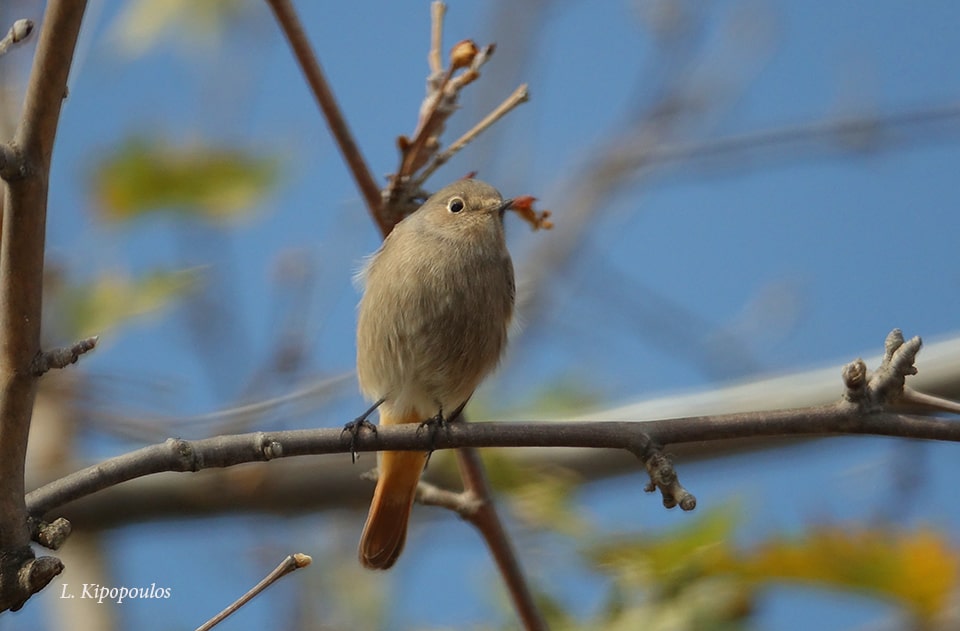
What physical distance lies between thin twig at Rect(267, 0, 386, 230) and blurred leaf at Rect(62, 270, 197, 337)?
615 millimetres

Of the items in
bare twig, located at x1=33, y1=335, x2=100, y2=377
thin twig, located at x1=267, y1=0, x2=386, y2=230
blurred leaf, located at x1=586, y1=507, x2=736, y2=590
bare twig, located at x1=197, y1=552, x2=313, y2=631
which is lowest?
bare twig, located at x1=197, y1=552, x2=313, y2=631

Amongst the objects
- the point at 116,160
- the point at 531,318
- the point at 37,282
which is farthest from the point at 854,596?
the point at 531,318

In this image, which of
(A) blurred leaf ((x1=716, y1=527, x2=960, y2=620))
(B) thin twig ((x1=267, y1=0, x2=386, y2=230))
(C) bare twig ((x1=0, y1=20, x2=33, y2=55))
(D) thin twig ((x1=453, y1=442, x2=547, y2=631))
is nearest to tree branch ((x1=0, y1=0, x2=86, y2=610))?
(C) bare twig ((x1=0, y1=20, x2=33, y2=55))

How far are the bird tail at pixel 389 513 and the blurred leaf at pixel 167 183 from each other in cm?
107

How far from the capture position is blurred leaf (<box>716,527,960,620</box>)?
2.61 m

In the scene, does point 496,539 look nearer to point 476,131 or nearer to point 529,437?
point 529,437

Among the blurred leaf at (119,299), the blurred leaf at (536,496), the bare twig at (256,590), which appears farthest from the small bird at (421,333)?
the bare twig at (256,590)

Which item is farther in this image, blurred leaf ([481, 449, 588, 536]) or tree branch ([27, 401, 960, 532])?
blurred leaf ([481, 449, 588, 536])

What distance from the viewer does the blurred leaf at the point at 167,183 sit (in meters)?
3.75

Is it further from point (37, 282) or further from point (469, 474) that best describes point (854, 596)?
point (37, 282)

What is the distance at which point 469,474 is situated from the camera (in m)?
3.07

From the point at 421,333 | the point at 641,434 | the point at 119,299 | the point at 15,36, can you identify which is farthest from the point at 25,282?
the point at 421,333

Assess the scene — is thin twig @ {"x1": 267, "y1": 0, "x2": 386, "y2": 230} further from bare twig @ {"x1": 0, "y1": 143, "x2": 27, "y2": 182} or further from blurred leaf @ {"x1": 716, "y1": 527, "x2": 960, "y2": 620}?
blurred leaf @ {"x1": 716, "y1": 527, "x2": 960, "y2": 620}

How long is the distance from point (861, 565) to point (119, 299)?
7.08ft
